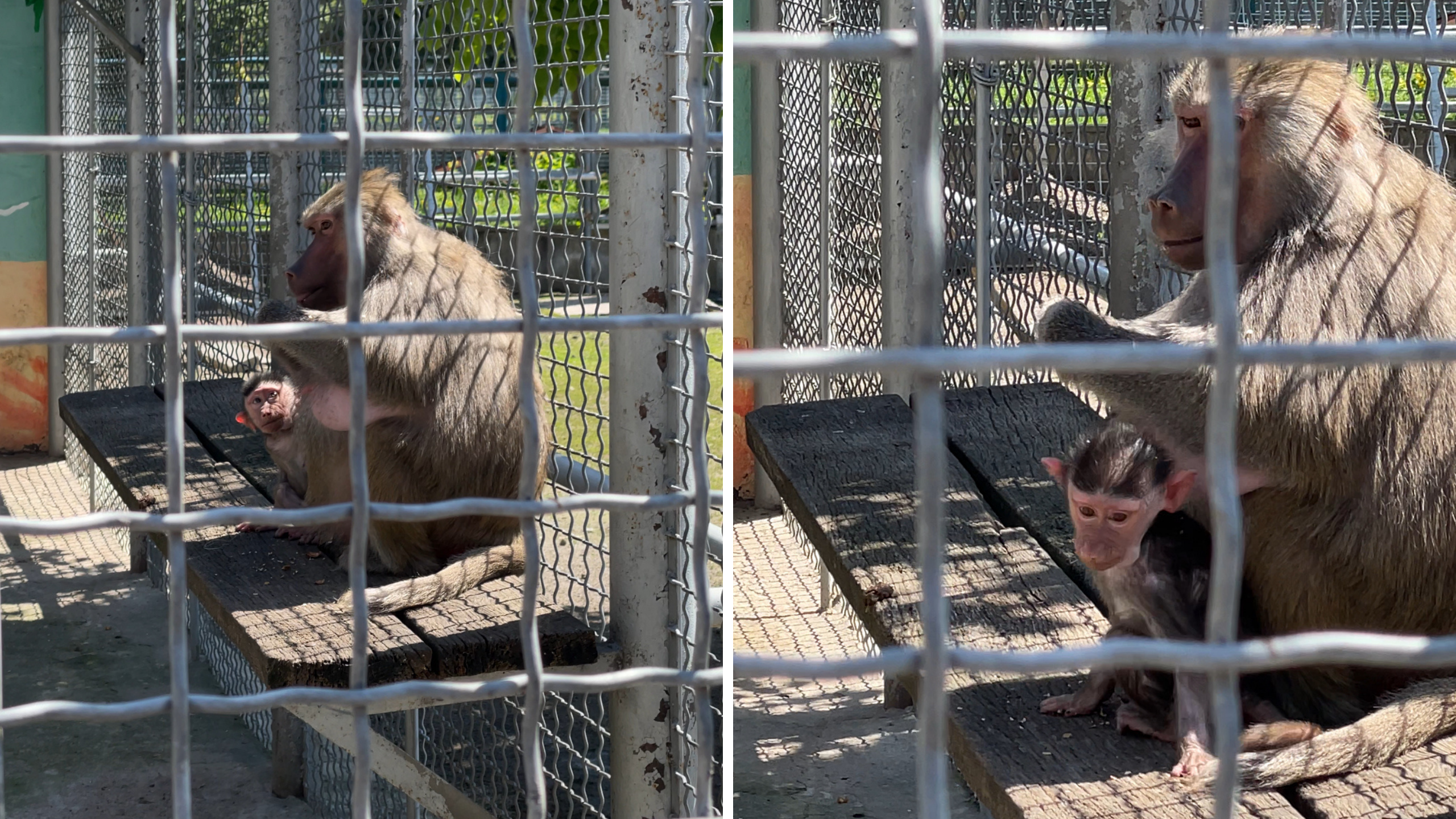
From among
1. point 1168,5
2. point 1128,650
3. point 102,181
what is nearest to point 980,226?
point 1168,5

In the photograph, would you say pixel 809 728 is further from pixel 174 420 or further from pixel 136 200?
pixel 136 200

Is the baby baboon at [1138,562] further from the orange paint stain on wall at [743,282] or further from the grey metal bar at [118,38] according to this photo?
the grey metal bar at [118,38]

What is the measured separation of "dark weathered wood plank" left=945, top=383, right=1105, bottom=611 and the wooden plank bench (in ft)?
3.76

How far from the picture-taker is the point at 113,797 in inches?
208

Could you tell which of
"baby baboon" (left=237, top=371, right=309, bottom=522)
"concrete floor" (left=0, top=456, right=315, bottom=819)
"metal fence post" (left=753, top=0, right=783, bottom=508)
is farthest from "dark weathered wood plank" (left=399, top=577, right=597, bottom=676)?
"metal fence post" (left=753, top=0, right=783, bottom=508)

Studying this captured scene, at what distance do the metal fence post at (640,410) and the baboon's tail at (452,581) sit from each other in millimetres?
345

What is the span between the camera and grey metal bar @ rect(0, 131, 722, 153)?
167 cm

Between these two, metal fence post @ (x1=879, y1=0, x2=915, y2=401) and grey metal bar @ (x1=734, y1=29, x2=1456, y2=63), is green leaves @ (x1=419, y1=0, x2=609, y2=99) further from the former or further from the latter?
grey metal bar @ (x1=734, y1=29, x2=1456, y2=63)

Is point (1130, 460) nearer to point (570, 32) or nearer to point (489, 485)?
point (489, 485)

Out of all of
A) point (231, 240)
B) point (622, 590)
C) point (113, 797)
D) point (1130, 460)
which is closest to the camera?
point (1130, 460)

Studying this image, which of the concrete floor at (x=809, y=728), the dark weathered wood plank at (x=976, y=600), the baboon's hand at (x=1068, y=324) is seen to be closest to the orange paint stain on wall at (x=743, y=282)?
the concrete floor at (x=809, y=728)

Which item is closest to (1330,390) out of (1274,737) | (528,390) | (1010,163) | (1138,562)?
(1138,562)

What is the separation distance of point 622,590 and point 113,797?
261 centimetres

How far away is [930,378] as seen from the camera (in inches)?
55.2
